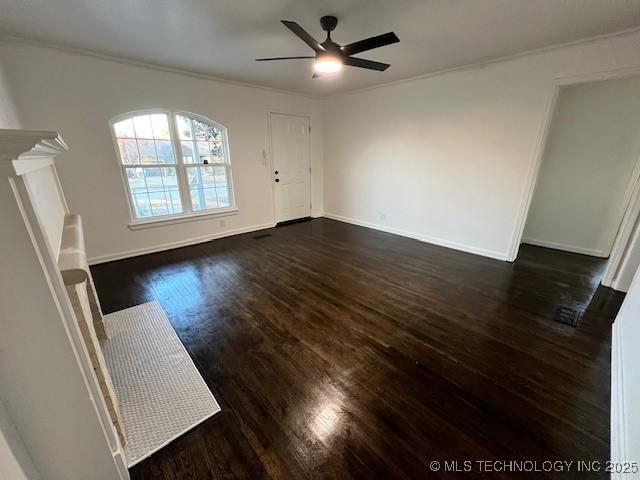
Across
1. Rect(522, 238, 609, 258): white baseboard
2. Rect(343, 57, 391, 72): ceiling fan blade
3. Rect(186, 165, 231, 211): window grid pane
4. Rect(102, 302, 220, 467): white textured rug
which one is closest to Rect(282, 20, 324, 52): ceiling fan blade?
Rect(343, 57, 391, 72): ceiling fan blade

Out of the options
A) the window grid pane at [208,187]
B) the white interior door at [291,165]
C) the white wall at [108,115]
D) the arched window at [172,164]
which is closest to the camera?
the white wall at [108,115]

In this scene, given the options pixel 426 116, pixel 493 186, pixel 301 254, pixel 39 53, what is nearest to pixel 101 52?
pixel 39 53

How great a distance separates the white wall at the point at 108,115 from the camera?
285 cm

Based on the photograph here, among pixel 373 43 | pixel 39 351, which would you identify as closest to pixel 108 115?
pixel 373 43

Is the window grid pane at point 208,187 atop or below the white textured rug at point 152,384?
atop

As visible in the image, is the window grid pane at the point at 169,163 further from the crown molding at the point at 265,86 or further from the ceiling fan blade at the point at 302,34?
the ceiling fan blade at the point at 302,34

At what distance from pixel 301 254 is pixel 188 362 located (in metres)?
2.19

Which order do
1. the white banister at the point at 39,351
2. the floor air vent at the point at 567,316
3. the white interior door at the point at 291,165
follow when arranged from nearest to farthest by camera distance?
→ the white banister at the point at 39,351 → the floor air vent at the point at 567,316 → the white interior door at the point at 291,165

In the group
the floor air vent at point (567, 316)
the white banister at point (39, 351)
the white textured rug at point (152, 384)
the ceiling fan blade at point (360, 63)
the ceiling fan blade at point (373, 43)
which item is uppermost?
the ceiling fan blade at point (373, 43)

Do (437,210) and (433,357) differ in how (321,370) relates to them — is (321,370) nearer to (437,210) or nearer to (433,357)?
(433,357)

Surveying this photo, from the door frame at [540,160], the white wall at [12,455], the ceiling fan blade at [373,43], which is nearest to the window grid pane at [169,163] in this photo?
the ceiling fan blade at [373,43]

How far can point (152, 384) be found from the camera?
171 centimetres

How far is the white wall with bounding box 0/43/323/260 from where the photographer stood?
9.36 ft

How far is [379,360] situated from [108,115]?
413 cm
